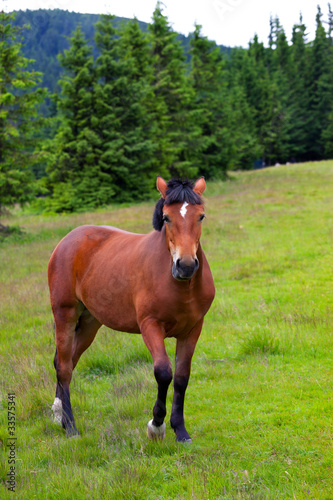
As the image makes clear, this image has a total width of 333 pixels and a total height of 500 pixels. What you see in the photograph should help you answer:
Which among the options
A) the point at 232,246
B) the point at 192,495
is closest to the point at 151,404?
the point at 192,495

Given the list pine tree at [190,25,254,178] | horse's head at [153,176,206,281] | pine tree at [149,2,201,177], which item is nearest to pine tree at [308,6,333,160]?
pine tree at [190,25,254,178]

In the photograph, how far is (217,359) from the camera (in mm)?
6102

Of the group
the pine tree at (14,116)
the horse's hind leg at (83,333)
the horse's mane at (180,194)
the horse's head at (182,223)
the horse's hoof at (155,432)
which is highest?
the pine tree at (14,116)

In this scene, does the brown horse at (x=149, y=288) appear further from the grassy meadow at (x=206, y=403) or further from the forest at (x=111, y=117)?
the forest at (x=111, y=117)

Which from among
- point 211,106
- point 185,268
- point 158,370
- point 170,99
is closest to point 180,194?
point 185,268

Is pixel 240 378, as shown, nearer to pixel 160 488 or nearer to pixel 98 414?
pixel 98 414

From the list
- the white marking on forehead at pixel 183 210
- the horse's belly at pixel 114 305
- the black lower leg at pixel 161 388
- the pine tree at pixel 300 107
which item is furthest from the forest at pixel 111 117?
the pine tree at pixel 300 107

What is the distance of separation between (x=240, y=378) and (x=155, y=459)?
200cm

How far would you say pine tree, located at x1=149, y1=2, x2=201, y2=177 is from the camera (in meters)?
33.8

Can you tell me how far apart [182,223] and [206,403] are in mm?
2353

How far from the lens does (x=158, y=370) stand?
376cm

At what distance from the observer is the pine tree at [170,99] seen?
3381 cm

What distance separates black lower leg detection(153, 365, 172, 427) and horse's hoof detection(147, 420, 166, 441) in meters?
0.04

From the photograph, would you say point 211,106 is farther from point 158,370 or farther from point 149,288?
point 158,370
